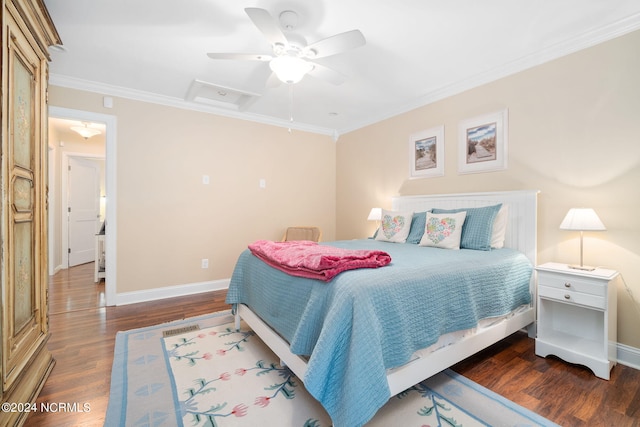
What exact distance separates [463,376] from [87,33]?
12.0 ft

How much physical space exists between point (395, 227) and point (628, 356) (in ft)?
6.42

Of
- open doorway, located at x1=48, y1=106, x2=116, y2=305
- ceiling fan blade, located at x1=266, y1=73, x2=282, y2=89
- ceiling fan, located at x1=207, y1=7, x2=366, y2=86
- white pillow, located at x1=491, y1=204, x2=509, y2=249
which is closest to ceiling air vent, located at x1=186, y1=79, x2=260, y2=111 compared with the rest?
ceiling fan blade, located at x1=266, y1=73, x2=282, y2=89

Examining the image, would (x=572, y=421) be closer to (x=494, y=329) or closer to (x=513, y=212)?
(x=494, y=329)

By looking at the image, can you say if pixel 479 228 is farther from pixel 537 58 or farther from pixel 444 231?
pixel 537 58

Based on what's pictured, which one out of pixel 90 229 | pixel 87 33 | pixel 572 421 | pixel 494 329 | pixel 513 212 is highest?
pixel 87 33

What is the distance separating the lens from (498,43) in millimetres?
2383

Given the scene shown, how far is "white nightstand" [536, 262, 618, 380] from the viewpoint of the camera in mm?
1921

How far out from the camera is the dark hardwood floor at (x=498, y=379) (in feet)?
5.07

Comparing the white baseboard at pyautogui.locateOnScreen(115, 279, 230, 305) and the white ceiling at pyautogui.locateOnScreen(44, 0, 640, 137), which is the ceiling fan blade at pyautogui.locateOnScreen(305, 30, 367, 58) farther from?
the white baseboard at pyautogui.locateOnScreen(115, 279, 230, 305)

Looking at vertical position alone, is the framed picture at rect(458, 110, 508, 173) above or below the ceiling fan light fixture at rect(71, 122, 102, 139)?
below

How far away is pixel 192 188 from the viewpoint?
3740mm

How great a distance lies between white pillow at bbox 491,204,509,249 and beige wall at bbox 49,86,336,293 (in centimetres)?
275

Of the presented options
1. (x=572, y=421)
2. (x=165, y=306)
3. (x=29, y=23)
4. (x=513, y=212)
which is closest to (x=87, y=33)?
(x=29, y=23)

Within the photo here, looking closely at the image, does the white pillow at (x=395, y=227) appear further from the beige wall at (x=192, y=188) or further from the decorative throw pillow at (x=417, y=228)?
the beige wall at (x=192, y=188)
